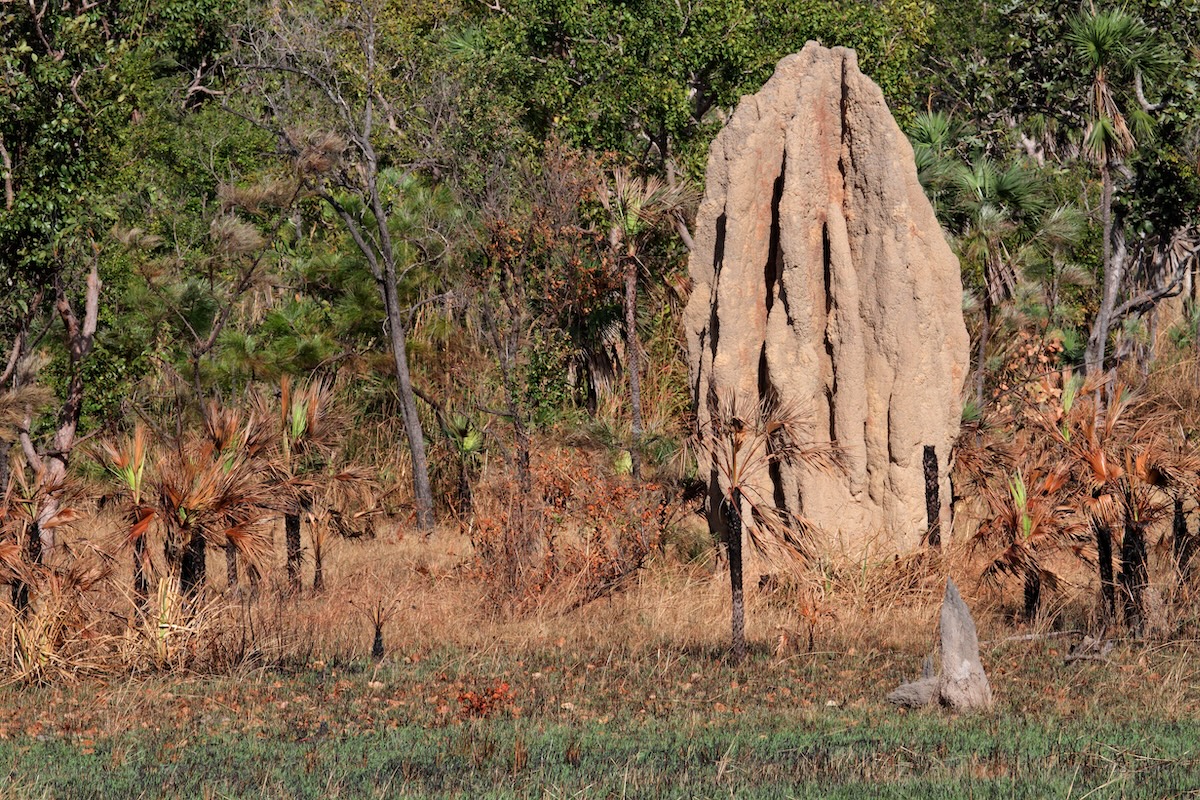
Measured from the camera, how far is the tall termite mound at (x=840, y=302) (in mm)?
15328

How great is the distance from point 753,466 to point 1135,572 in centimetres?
356

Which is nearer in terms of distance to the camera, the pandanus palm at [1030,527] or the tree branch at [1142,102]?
the pandanus palm at [1030,527]

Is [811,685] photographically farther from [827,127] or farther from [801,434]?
[827,127]

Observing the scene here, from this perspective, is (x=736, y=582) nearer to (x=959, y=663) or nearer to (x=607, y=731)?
(x=959, y=663)

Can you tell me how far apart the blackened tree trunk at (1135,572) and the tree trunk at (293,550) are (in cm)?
816

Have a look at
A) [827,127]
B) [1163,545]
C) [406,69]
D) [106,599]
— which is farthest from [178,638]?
[406,69]

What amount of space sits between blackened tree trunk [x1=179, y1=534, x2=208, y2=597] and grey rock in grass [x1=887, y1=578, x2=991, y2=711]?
6.28 meters

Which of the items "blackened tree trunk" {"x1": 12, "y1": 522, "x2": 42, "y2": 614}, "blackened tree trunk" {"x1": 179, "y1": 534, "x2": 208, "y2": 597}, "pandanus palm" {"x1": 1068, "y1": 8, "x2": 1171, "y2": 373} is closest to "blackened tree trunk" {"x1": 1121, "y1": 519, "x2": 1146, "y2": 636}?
"pandanus palm" {"x1": 1068, "y1": 8, "x2": 1171, "y2": 373}

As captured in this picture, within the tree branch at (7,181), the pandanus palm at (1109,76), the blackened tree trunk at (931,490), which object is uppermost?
the pandanus palm at (1109,76)

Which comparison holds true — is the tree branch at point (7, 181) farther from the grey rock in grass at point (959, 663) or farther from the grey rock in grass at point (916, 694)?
the grey rock in grass at point (959, 663)

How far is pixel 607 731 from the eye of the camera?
33.3 feet

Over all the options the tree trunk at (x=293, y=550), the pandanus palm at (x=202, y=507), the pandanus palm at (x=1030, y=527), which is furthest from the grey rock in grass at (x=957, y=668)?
the tree trunk at (x=293, y=550)

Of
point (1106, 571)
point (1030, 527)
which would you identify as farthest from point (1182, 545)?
point (1030, 527)

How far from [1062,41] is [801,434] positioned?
13259 millimetres
